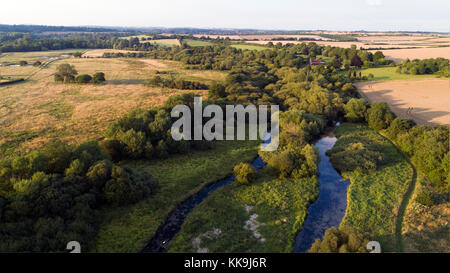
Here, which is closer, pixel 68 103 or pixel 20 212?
pixel 20 212

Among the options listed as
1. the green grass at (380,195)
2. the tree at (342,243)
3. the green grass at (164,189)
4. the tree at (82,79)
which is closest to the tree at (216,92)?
the green grass at (164,189)

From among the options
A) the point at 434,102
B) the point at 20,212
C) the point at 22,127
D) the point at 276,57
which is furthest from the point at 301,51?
the point at 20,212

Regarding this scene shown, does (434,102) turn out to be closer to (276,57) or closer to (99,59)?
(276,57)

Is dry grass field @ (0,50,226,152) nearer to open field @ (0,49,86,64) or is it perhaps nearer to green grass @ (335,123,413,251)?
open field @ (0,49,86,64)

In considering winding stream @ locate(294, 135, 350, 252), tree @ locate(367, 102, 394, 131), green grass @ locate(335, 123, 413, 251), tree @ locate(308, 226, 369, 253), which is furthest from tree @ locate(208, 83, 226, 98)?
tree @ locate(308, 226, 369, 253)

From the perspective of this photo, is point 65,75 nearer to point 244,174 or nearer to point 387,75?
point 244,174

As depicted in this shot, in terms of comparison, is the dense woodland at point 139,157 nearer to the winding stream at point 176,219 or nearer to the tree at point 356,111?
the tree at point 356,111

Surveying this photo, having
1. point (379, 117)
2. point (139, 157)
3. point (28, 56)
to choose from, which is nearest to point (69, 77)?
point (139, 157)
